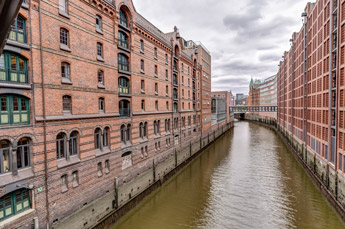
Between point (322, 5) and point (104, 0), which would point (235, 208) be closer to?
point (104, 0)

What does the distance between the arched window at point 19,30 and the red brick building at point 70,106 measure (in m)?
0.05

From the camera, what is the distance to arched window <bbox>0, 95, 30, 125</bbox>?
10.2 m

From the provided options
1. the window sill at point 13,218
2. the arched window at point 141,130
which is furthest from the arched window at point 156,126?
the window sill at point 13,218

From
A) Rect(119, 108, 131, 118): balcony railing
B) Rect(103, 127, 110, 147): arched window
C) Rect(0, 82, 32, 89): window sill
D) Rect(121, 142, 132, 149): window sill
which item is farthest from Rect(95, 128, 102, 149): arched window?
Rect(0, 82, 32, 89): window sill

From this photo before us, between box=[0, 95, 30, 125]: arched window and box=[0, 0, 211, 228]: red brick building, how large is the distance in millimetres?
43

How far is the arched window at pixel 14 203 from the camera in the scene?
1034cm

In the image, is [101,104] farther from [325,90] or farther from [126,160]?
[325,90]

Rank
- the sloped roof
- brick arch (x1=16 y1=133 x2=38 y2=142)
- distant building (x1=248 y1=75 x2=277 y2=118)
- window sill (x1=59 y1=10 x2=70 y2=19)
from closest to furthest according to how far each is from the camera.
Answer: brick arch (x1=16 y1=133 x2=38 y2=142) → window sill (x1=59 y1=10 x2=70 y2=19) → the sloped roof → distant building (x1=248 y1=75 x2=277 y2=118)

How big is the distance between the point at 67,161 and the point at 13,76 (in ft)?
20.3

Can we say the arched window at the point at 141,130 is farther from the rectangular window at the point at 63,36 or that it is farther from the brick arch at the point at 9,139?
the brick arch at the point at 9,139

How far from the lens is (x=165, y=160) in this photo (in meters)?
27.2

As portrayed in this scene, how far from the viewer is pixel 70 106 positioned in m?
13.9

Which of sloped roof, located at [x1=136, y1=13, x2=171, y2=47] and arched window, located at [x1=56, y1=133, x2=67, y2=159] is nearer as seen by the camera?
arched window, located at [x1=56, y1=133, x2=67, y2=159]

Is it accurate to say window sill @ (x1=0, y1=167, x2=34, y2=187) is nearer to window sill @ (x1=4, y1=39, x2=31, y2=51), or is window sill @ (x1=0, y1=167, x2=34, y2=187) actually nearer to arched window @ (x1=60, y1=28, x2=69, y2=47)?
window sill @ (x1=4, y1=39, x2=31, y2=51)
